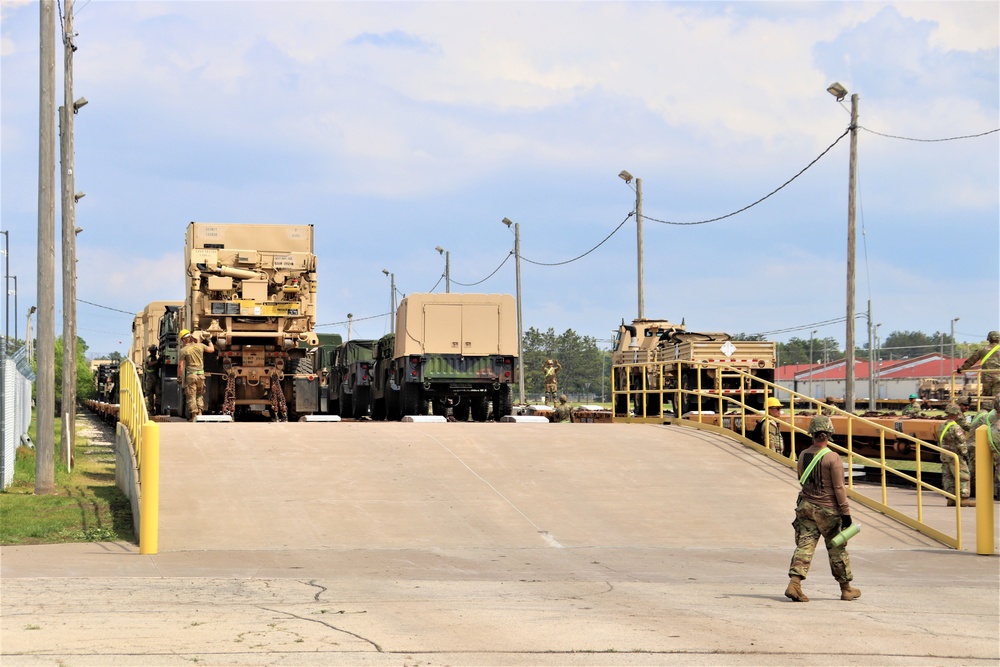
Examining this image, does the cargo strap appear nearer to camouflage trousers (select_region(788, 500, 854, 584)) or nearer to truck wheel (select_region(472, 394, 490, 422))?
camouflage trousers (select_region(788, 500, 854, 584))

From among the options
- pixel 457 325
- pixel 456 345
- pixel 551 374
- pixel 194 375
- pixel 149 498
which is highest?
pixel 457 325

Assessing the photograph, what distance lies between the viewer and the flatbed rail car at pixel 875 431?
2228 centimetres

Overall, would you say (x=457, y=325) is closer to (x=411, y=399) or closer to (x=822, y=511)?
(x=411, y=399)

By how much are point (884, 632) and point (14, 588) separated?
6.71 meters

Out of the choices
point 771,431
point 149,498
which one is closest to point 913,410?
point 771,431

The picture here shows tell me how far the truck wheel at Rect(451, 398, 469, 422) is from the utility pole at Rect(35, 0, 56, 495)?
38.6 ft

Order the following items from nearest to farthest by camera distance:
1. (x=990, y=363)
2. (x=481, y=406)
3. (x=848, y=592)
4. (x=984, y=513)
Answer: (x=848, y=592) < (x=984, y=513) < (x=990, y=363) < (x=481, y=406)

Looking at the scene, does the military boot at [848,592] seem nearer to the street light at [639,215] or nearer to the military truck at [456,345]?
the military truck at [456,345]

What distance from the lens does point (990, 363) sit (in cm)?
2152

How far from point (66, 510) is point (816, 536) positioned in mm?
10301

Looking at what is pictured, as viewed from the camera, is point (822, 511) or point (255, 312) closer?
point (822, 511)

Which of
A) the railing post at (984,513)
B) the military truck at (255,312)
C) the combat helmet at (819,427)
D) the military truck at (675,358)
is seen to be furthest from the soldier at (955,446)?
the military truck at (255,312)

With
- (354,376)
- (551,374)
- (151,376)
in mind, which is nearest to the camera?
(151,376)

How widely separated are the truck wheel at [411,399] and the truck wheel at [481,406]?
140 cm
